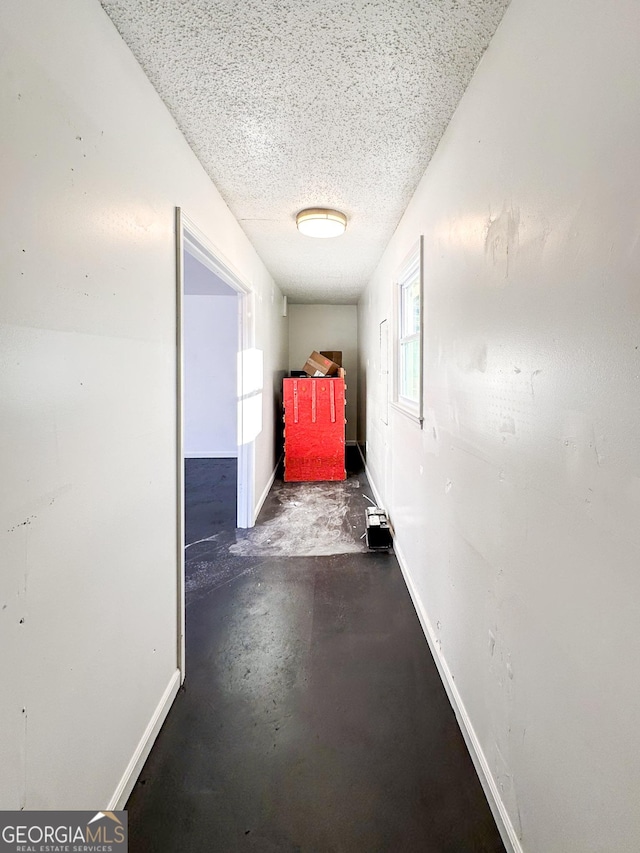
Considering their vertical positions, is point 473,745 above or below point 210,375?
below

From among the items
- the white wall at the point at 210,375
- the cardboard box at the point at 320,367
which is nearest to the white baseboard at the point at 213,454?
the white wall at the point at 210,375

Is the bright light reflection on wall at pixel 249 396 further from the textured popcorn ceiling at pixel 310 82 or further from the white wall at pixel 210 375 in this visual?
the white wall at pixel 210 375

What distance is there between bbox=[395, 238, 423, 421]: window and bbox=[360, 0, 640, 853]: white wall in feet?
3.37

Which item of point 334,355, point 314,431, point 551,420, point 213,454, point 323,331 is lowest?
point 213,454

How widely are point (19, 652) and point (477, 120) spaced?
2.03 meters

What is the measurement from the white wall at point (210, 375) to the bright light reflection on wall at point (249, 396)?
2.67m

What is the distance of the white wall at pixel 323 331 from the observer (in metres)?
6.49

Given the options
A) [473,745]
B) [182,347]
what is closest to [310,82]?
[182,347]

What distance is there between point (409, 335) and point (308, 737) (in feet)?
7.93

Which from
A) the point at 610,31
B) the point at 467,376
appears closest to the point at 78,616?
the point at 467,376

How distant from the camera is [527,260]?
40.0 inches

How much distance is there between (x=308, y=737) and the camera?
4.81 feet

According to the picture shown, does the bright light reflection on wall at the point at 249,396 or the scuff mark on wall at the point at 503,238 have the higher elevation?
the scuff mark on wall at the point at 503,238

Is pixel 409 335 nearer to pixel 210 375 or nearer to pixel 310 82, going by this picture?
pixel 310 82
